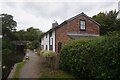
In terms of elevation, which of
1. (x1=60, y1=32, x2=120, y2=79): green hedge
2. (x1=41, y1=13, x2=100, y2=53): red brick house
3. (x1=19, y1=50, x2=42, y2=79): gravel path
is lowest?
(x1=19, y1=50, x2=42, y2=79): gravel path

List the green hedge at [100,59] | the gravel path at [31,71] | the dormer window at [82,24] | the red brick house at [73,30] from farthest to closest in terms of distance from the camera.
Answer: the dormer window at [82,24]
the red brick house at [73,30]
the gravel path at [31,71]
the green hedge at [100,59]

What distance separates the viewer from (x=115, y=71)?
8.13m

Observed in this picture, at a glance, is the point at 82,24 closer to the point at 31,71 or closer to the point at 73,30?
the point at 73,30

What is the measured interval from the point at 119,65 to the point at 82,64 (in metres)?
4.01

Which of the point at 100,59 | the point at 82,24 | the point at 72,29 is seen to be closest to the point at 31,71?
the point at 100,59

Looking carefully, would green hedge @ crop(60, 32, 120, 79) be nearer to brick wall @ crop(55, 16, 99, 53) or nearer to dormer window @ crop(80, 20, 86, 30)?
brick wall @ crop(55, 16, 99, 53)

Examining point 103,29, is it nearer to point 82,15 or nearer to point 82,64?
point 82,15

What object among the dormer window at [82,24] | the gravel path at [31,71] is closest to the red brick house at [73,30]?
the dormer window at [82,24]

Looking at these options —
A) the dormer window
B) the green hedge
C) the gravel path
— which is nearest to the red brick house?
the dormer window

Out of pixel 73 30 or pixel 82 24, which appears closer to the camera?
pixel 73 30

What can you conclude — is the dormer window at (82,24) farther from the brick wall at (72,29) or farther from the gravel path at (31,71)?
the gravel path at (31,71)

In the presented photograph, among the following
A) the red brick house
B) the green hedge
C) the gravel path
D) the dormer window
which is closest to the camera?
the green hedge

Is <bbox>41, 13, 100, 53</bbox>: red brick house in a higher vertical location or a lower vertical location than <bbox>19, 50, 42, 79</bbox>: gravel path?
higher

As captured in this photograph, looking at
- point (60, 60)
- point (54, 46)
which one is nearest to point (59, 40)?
point (54, 46)
